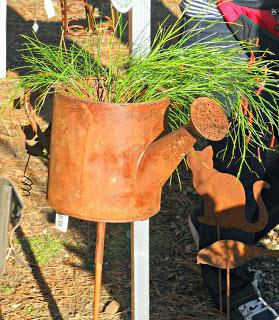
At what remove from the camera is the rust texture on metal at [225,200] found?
7.06 ft

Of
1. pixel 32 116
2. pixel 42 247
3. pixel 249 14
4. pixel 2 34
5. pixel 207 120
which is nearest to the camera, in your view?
pixel 207 120

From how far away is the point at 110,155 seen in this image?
1.78m

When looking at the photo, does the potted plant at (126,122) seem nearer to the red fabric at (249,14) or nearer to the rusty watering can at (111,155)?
the rusty watering can at (111,155)

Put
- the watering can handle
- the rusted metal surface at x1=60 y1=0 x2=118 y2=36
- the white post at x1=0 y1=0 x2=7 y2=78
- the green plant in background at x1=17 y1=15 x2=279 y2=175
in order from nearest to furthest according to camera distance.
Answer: the green plant in background at x1=17 y1=15 x2=279 y2=175, the watering can handle, the rusted metal surface at x1=60 y1=0 x2=118 y2=36, the white post at x1=0 y1=0 x2=7 y2=78

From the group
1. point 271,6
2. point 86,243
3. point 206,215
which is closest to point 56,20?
point 86,243

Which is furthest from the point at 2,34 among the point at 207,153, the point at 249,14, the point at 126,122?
the point at 126,122

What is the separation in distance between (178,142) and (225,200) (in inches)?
18.7

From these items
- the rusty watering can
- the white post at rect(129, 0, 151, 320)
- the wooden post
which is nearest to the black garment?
the white post at rect(129, 0, 151, 320)

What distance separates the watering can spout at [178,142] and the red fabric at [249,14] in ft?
2.86

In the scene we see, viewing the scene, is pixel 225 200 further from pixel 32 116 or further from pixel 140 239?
pixel 32 116

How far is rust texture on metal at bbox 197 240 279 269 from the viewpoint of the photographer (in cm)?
207

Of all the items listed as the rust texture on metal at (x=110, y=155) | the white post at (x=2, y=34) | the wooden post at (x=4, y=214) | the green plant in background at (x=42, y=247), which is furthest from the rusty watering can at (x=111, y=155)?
the white post at (x=2, y=34)

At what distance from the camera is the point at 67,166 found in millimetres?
1821

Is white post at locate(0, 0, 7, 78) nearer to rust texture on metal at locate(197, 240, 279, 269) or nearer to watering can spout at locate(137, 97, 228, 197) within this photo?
rust texture on metal at locate(197, 240, 279, 269)
